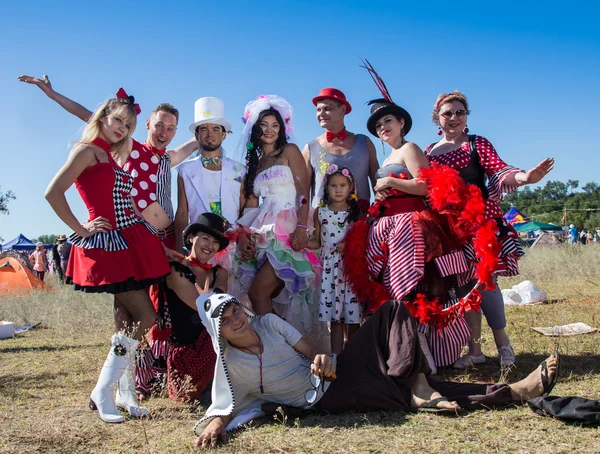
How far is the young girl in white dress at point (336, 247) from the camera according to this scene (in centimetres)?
436

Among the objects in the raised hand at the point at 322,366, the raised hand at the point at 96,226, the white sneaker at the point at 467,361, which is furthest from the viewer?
the white sneaker at the point at 467,361

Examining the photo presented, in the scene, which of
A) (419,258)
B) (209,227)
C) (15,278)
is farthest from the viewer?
(15,278)

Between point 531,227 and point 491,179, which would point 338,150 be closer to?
point 491,179

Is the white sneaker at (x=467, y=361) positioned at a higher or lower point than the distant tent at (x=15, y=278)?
higher

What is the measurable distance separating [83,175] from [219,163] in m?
1.35

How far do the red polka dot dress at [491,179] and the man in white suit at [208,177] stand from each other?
188 cm

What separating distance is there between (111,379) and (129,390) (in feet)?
0.64

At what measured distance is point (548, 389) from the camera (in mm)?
3143

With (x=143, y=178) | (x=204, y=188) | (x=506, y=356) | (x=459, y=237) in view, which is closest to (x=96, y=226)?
(x=143, y=178)

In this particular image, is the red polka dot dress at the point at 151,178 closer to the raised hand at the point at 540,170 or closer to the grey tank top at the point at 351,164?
the grey tank top at the point at 351,164

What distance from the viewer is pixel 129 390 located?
3.58m

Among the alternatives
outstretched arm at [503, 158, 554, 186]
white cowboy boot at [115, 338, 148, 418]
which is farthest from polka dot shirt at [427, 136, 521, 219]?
white cowboy boot at [115, 338, 148, 418]

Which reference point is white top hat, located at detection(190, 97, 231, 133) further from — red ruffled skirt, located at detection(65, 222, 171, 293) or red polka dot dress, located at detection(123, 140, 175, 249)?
red ruffled skirt, located at detection(65, 222, 171, 293)

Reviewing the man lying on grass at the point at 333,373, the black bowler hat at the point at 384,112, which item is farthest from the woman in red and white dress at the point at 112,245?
the black bowler hat at the point at 384,112
